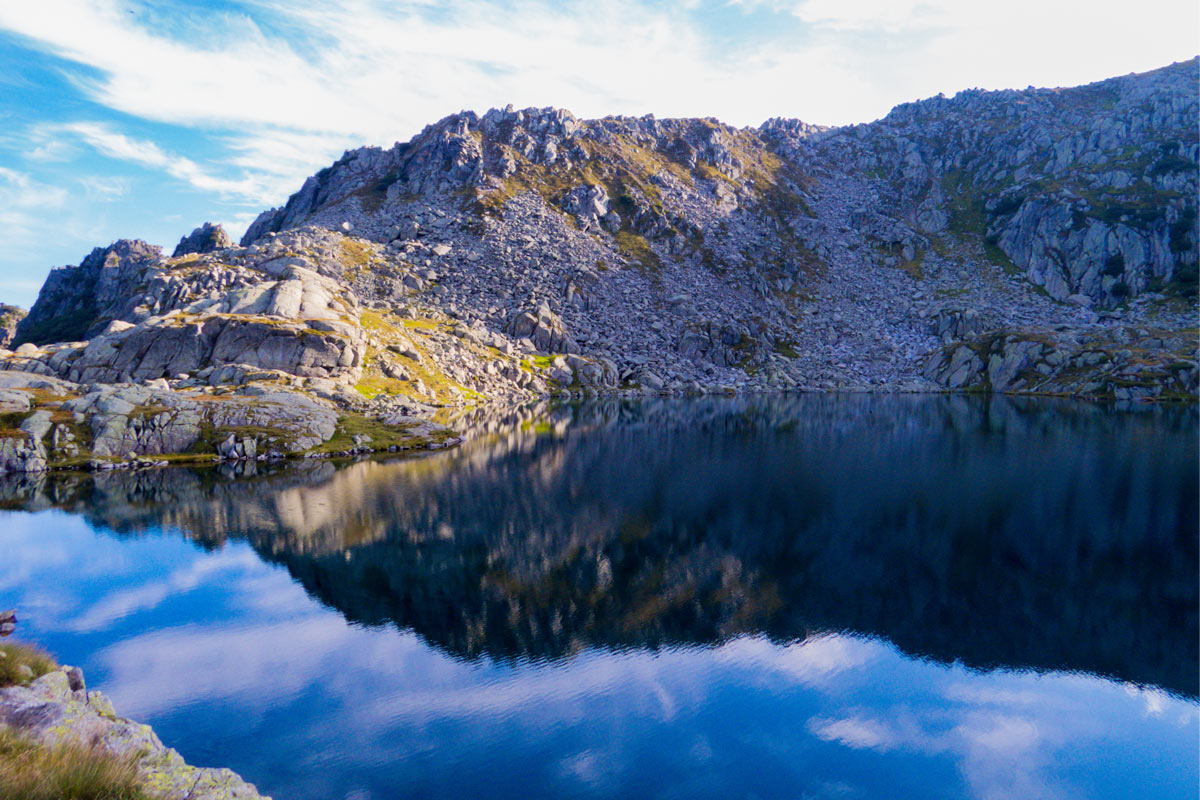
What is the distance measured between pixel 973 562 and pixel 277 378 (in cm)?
9201

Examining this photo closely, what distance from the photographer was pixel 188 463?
231ft

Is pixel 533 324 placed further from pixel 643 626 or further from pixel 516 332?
pixel 643 626

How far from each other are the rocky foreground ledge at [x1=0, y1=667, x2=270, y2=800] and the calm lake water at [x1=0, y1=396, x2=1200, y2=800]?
19.8 feet

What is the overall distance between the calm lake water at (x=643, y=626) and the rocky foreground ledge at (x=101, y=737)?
19.8 ft

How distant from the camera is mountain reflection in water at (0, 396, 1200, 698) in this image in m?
30.2

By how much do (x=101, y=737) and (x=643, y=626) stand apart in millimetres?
22236

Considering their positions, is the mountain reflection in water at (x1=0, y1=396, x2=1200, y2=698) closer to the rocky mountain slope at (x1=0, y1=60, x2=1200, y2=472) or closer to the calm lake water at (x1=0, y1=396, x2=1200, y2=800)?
the calm lake water at (x1=0, y1=396, x2=1200, y2=800)

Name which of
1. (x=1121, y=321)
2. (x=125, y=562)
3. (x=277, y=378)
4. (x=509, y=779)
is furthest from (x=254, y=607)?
(x=1121, y=321)

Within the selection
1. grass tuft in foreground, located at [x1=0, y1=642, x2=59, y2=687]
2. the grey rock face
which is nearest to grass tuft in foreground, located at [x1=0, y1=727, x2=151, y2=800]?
grass tuft in foreground, located at [x1=0, y1=642, x2=59, y2=687]

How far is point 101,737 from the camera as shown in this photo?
42.2 feet

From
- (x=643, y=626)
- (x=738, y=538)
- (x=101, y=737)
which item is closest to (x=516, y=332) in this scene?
(x=738, y=538)

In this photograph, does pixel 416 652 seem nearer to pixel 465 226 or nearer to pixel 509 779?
pixel 509 779

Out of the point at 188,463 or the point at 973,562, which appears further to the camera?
the point at 188,463

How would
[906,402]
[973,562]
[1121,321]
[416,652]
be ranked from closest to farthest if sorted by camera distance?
1. [416,652]
2. [973,562]
3. [906,402]
4. [1121,321]
